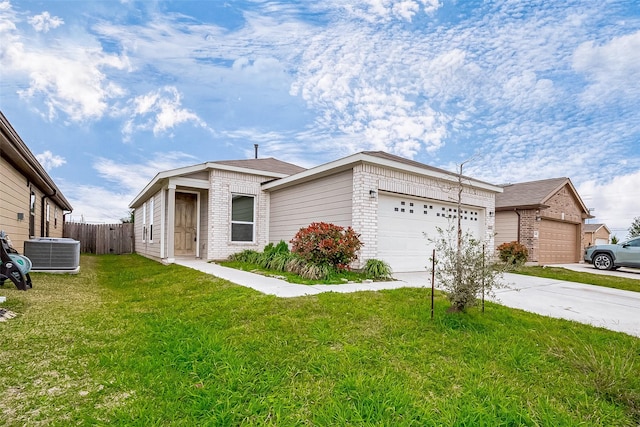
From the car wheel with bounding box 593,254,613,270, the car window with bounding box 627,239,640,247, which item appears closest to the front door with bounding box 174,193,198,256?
the car wheel with bounding box 593,254,613,270

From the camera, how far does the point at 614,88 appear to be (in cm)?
920

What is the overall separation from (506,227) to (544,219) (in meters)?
1.60

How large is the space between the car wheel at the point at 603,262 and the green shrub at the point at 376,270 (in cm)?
1039

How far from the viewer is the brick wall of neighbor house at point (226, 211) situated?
1089 cm

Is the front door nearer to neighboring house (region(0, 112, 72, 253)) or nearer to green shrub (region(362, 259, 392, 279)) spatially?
A: neighboring house (region(0, 112, 72, 253))

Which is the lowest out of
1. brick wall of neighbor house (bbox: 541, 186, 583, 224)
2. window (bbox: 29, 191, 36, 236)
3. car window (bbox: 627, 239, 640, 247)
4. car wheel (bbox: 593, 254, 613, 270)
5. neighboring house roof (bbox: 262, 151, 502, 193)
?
car wheel (bbox: 593, 254, 613, 270)

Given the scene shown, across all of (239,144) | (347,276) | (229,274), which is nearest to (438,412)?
(347,276)

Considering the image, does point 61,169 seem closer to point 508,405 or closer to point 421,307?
point 421,307

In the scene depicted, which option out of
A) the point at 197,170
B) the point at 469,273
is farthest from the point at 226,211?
the point at 469,273

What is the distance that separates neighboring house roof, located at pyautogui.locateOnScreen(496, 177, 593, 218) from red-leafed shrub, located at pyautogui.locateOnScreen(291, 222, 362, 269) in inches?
412

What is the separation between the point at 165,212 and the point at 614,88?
14.2 m

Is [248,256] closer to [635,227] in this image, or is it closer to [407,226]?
[407,226]

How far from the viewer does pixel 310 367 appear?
279 cm

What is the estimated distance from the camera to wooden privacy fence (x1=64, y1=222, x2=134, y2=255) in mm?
18156
